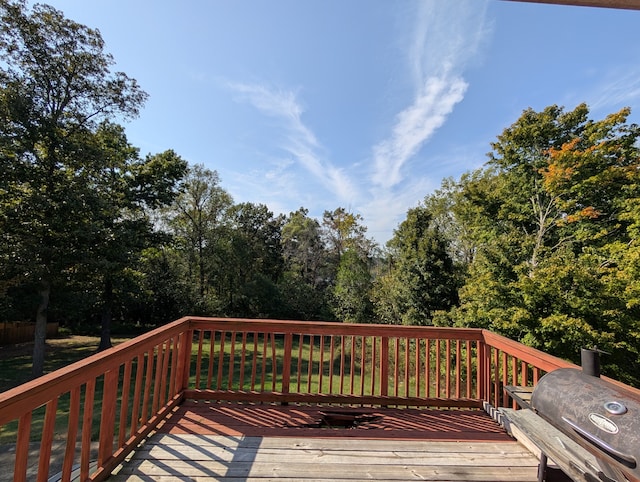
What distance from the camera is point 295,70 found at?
6773 millimetres

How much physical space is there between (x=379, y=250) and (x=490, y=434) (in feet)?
58.3

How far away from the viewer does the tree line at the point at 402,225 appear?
6891mm

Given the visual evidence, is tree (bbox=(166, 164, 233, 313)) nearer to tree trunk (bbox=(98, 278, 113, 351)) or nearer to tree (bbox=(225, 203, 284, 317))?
tree (bbox=(225, 203, 284, 317))

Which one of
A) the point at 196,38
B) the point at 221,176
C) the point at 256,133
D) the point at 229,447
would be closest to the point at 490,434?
the point at 229,447

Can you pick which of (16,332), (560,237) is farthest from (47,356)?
(560,237)

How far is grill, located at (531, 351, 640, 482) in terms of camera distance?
1.11m

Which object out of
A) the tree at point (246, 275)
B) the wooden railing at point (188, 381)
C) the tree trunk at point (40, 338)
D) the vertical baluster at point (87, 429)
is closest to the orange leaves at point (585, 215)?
the wooden railing at point (188, 381)

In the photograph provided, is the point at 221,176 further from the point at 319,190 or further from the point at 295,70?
the point at 295,70

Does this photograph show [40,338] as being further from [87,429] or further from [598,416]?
[598,416]

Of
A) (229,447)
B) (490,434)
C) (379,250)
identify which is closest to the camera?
(229,447)

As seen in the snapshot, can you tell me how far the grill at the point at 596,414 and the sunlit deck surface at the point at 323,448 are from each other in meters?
0.76

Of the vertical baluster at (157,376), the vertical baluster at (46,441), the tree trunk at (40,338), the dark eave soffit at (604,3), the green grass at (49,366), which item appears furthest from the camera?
the tree trunk at (40,338)

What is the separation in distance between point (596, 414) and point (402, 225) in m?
10.5

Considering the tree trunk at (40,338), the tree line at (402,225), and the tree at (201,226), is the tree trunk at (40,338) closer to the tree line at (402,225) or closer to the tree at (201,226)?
the tree line at (402,225)
